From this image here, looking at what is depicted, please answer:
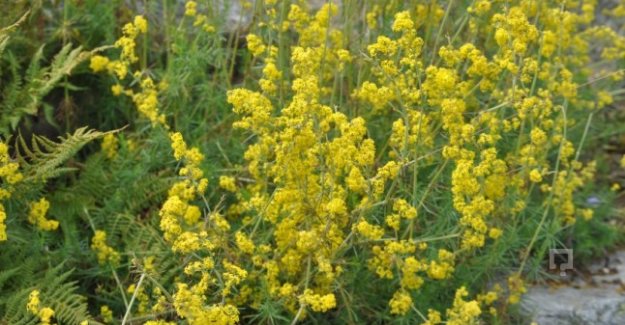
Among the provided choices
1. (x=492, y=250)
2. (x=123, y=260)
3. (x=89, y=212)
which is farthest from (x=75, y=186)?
(x=492, y=250)

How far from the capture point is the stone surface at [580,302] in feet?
11.4

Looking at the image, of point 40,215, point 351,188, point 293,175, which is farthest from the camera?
point 40,215

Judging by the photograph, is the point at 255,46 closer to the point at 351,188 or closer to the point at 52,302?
the point at 351,188

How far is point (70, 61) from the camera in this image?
11.5 ft

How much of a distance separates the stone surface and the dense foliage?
0.42 ft

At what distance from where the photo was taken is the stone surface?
11.4 ft

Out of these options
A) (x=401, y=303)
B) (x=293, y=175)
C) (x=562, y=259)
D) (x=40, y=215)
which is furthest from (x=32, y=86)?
(x=562, y=259)

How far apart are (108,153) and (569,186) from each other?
6.45 feet

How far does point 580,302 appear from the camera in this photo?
141 inches

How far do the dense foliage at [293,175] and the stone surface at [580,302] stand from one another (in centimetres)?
13

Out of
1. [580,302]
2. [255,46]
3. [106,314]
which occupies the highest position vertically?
[255,46]

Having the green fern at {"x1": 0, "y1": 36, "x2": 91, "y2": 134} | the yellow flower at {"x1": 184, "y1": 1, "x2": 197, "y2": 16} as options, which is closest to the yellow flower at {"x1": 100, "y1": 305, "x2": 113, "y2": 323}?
the green fern at {"x1": 0, "y1": 36, "x2": 91, "y2": 134}

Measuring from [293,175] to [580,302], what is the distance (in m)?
1.55

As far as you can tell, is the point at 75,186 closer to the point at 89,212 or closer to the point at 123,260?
the point at 89,212
